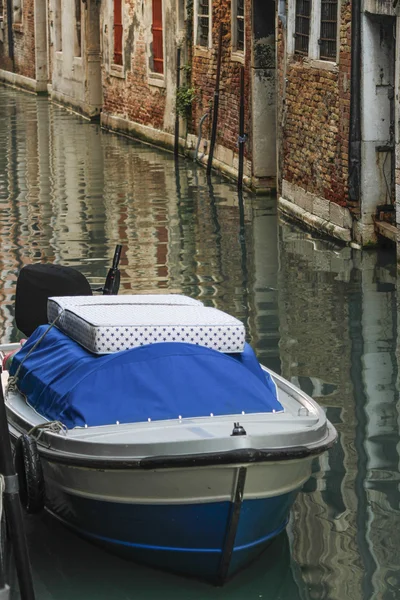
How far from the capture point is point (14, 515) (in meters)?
5.37

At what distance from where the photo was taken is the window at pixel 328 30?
44.9 ft

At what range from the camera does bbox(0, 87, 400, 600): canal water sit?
18.8 feet

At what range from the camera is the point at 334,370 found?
8.84 m

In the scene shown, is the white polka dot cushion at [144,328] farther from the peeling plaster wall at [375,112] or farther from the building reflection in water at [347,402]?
the peeling plaster wall at [375,112]

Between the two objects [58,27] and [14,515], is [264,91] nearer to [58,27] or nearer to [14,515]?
[14,515]

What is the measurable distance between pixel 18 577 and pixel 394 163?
8265 millimetres

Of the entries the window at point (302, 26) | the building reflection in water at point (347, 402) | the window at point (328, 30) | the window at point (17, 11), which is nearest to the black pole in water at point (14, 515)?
the building reflection in water at point (347, 402)

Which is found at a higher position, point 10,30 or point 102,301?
point 102,301

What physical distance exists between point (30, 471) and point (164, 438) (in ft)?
2.17

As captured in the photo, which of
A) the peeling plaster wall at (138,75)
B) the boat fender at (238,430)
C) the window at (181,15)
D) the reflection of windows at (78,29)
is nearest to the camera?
the boat fender at (238,430)

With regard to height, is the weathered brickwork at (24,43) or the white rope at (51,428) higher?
the white rope at (51,428)

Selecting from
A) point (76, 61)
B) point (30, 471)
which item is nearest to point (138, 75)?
point (76, 61)

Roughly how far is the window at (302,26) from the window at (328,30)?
513mm

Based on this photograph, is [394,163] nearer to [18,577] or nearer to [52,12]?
[18,577]
